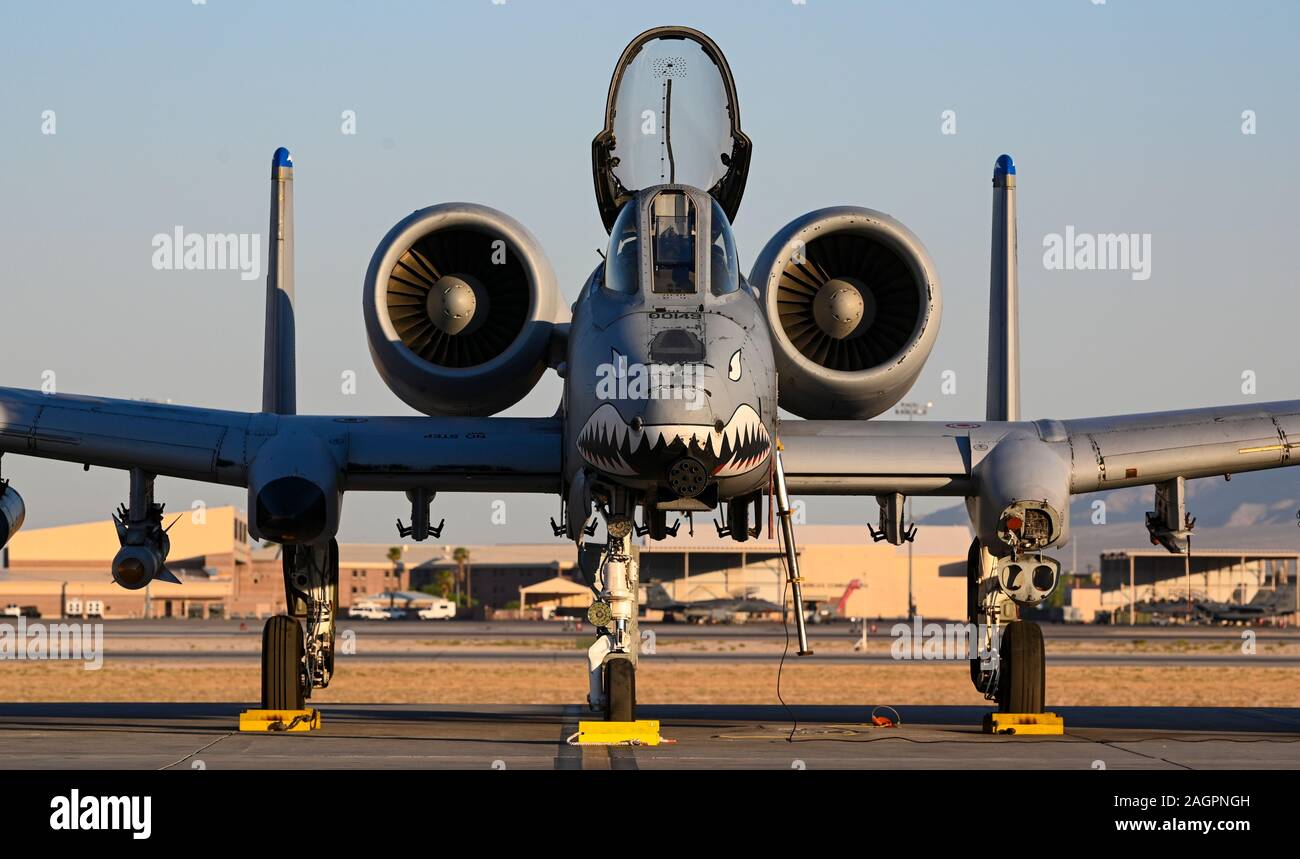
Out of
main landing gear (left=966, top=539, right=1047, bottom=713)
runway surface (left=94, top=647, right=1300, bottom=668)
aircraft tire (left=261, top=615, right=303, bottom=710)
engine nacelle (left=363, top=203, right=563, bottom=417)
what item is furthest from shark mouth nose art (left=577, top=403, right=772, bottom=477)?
runway surface (left=94, top=647, right=1300, bottom=668)

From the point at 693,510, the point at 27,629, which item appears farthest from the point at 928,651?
the point at 693,510

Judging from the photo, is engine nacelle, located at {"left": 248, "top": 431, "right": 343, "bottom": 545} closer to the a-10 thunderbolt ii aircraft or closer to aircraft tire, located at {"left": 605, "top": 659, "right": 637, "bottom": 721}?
the a-10 thunderbolt ii aircraft

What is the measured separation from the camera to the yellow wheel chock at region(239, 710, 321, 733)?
54.3ft

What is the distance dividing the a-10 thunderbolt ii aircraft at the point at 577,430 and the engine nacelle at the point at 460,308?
2 cm

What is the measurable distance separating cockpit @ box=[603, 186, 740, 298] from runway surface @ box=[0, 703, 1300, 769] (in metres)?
4.03

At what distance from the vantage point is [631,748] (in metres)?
14.0

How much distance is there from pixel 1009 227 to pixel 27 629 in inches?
2389

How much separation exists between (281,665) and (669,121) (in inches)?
266

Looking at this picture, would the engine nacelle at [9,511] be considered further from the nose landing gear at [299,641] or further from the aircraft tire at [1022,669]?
the aircraft tire at [1022,669]

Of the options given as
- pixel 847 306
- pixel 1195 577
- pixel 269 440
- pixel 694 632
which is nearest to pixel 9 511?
pixel 269 440

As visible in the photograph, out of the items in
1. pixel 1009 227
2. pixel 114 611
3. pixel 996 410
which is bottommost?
pixel 114 611

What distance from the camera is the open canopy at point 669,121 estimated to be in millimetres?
15930

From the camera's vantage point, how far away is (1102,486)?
1689 centimetres

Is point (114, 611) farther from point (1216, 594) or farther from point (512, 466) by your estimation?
point (512, 466)
